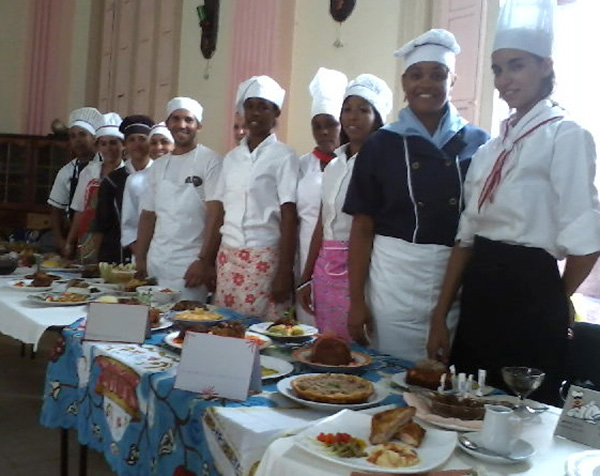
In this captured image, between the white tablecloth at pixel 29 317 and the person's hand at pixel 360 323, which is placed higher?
the person's hand at pixel 360 323

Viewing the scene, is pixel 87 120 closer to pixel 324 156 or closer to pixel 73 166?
pixel 73 166

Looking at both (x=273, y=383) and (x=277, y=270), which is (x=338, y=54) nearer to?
(x=277, y=270)

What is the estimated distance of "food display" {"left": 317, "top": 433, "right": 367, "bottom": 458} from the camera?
95 cm

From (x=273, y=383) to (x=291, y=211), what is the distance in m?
1.20

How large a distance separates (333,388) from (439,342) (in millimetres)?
506

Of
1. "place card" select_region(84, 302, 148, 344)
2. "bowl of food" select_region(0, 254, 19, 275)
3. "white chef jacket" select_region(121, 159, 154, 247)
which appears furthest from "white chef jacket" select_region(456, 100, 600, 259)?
"white chef jacket" select_region(121, 159, 154, 247)

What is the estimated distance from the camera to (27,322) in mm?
1899

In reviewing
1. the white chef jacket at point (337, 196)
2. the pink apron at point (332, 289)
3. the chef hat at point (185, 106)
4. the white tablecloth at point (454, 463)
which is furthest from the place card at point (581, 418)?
the chef hat at point (185, 106)

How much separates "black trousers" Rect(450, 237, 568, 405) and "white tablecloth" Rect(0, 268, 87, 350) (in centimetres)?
107

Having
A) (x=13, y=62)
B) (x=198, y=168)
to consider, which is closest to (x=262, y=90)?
(x=198, y=168)

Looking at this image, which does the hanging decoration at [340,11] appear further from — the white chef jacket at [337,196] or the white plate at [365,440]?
the white plate at [365,440]

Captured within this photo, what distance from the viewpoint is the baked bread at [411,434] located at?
994mm

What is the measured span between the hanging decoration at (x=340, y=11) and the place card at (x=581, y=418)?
333 cm

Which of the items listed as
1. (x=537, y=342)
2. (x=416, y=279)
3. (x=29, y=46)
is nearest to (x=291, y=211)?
(x=416, y=279)
